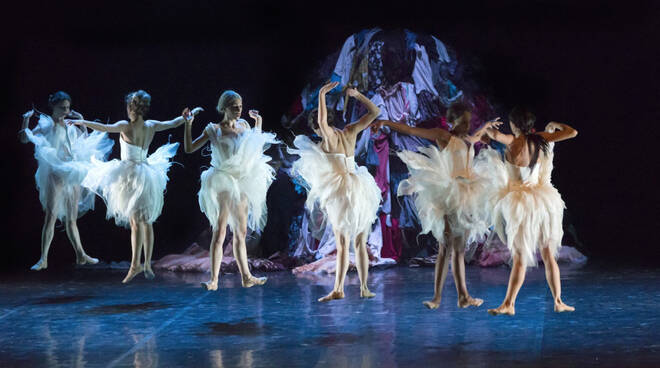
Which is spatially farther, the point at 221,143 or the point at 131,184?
the point at 131,184

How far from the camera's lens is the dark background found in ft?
26.0

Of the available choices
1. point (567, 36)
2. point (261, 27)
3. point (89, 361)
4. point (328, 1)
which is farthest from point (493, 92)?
point (89, 361)

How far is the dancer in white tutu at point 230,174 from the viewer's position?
19.4 feet

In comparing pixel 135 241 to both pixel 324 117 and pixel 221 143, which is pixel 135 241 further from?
pixel 324 117

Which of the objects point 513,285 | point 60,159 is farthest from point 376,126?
point 60,159

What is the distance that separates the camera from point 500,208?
4.92m

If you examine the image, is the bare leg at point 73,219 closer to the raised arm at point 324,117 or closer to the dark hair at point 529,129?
the raised arm at point 324,117

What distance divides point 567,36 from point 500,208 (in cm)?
358

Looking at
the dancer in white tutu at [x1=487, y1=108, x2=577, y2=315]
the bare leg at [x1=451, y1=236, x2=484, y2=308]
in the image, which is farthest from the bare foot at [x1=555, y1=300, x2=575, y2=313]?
the bare leg at [x1=451, y1=236, x2=484, y2=308]

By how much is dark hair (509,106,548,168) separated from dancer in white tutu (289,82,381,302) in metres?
0.94

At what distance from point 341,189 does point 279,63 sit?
314cm

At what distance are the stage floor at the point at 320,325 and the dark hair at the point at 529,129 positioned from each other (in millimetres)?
927

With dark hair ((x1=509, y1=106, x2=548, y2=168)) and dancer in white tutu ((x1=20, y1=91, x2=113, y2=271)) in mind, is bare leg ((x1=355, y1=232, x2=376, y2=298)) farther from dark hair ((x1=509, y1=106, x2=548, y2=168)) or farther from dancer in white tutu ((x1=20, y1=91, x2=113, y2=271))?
dancer in white tutu ((x1=20, y1=91, x2=113, y2=271))

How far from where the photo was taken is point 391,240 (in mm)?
7680
